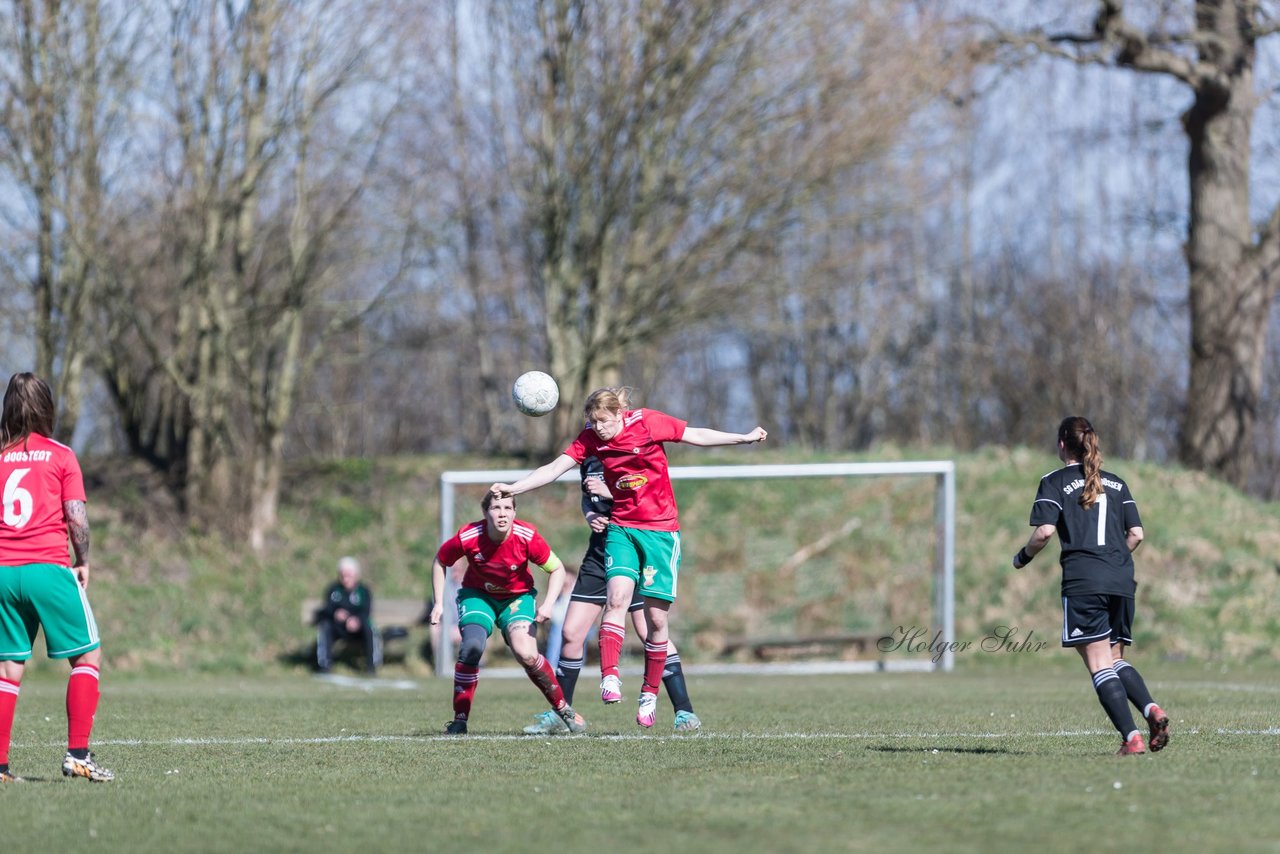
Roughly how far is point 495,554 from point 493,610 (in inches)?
14.9

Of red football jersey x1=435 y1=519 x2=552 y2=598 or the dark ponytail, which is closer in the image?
the dark ponytail

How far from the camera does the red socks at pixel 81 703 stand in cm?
697

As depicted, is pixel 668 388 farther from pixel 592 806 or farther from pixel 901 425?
pixel 592 806

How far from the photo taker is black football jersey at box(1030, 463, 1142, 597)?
746 cm

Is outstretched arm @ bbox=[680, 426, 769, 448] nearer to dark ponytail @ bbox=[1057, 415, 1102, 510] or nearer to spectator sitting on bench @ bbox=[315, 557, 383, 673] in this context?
dark ponytail @ bbox=[1057, 415, 1102, 510]

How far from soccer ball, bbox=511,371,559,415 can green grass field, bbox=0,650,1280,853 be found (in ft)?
6.63

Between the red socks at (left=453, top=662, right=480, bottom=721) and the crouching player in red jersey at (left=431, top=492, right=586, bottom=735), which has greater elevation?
the crouching player in red jersey at (left=431, top=492, right=586, bottom=735)

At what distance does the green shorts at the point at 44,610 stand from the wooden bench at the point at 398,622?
13121 millimetres

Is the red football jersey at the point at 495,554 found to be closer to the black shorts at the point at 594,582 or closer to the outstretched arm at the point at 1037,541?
the black shorts at the point at 594,582

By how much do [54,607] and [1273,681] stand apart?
39.7 ft

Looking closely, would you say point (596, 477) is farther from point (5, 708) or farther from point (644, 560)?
point (5, 708)

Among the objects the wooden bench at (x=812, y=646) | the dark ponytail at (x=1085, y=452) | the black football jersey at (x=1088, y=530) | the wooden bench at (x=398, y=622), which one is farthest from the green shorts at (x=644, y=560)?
the wooden bench at (x=398, y=622)

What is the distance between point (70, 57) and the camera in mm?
21266

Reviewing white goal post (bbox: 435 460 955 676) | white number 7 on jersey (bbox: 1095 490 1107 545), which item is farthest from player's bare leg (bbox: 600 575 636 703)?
white goal post (bbox: 435 460 955 676)
